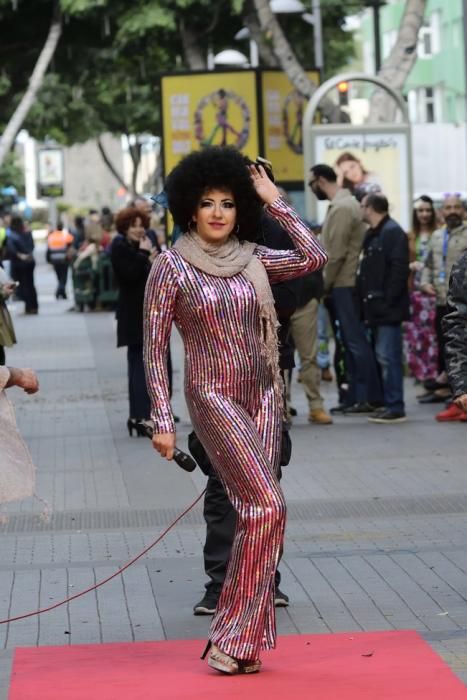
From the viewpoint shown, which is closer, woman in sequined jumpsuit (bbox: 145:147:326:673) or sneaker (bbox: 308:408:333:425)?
woman in sequined jumpsuit (bbox: 145:147:326:673)

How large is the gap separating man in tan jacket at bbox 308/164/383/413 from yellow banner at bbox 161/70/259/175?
26.6 feet

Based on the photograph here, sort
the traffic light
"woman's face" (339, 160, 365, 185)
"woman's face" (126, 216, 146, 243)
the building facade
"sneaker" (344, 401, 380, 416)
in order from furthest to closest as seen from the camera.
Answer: the building facade → the traffic light → "woman's face" (339, 160, 365, 185) → "sneaker" (344, 401, 380, 416) → "woman's face" (126, 216, 146, 243)

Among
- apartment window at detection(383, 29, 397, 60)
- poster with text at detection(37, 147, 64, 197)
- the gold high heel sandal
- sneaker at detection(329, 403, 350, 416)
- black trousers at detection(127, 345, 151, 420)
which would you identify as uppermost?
apartment window at detection(383, 29, 397, 60)

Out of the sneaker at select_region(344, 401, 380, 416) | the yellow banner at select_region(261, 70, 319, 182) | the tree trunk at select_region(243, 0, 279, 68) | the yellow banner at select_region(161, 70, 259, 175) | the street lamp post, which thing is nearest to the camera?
the sneaker at select_region(344, 401, 380, 416)

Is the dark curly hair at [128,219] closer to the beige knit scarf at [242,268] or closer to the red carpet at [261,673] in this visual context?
the red carpet at [261,673]

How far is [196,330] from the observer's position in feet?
20.8

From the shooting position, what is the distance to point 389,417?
1412 centimetres

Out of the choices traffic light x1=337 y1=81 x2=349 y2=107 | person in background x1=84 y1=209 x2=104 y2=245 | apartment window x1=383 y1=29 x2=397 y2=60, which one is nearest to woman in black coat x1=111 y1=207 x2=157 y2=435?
traffic light x1=337 y1=81 x2=349 y2=107

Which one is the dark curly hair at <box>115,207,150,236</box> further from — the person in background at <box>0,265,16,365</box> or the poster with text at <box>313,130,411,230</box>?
the poster with text at <box>313,130,411,230</box>

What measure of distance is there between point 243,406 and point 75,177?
118729 millimetres

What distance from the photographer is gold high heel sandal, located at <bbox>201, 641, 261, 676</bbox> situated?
6199mm

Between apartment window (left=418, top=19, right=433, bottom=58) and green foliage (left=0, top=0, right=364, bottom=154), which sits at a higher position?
apartment window (left=418, top=19, right=433, bottom=58)

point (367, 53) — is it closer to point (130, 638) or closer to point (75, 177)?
point (75, 177)

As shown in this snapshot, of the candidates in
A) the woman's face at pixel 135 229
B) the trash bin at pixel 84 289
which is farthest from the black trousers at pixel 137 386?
the trash bin at pixel 84 289
